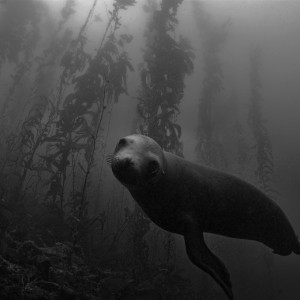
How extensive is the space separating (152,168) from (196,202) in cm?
80

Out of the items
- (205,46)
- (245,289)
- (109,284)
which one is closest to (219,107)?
(205,46)

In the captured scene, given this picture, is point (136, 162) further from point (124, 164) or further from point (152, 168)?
point (152, 168)

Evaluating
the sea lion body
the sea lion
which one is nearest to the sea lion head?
the sea lion

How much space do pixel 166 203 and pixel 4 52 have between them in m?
15.6

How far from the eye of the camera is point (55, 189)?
7996mm

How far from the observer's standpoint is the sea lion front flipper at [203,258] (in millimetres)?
2753

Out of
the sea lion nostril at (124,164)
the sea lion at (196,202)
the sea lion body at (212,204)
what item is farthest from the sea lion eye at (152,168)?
the sea lion body at (212,204)

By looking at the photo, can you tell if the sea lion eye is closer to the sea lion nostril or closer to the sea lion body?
the sea lion nostril

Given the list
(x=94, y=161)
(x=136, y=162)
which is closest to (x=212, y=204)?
(x=136, y=162)

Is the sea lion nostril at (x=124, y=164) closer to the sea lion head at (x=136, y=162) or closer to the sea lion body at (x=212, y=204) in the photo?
the sea lion head at (x=136, y=162)

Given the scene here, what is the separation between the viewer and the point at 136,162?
2.49 metres

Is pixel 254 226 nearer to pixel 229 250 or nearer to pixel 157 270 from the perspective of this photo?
pixel 157 270

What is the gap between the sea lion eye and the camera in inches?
104

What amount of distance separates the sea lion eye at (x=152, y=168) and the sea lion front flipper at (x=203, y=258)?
0.67m
